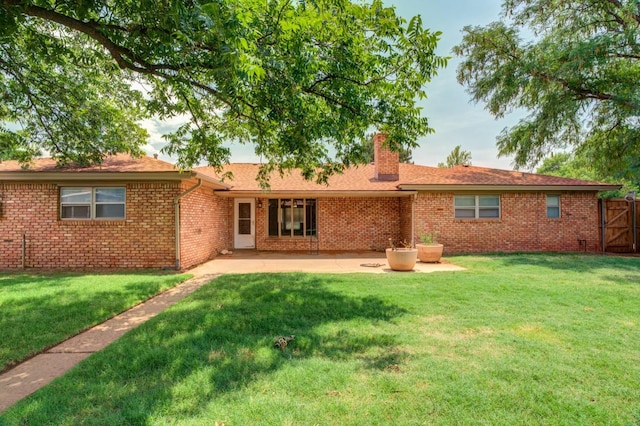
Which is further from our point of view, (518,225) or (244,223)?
(244,223)

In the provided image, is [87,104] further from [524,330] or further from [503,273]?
[503,273]

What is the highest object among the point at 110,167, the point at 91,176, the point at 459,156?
the point at 459,156

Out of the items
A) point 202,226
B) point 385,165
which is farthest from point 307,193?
point 385,165

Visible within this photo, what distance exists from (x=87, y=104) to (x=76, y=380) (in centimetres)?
770

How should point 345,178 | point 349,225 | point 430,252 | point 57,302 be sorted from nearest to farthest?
point 57,302, point 430,252, point 349,225, point 345,178

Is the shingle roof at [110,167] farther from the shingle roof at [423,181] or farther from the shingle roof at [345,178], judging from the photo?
the shingle roof at [423,181]

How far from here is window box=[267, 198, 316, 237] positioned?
14500 mm

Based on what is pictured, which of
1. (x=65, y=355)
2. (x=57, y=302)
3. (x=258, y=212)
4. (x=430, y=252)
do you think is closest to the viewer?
(x=65, y=355)

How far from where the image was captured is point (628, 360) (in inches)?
135

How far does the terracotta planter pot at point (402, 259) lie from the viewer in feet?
29.7

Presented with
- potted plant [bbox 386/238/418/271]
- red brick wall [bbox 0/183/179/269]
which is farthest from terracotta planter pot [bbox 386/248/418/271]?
red brick wall [bbox 0/183/179/269]

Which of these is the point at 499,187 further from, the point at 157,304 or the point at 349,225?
the point at 157,304

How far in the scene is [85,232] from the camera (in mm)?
9633

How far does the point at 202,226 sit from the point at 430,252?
25.4 feet
